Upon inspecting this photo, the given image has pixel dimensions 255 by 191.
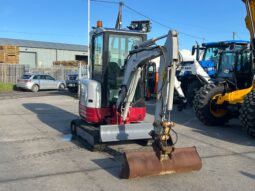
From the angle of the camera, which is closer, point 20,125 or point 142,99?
point 142,99

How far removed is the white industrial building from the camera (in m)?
55.7

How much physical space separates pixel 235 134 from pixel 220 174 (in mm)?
4063

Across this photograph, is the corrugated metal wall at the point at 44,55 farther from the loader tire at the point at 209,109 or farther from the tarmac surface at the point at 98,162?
the tarmac surface at the point at 98,162

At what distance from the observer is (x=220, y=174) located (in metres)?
6.35

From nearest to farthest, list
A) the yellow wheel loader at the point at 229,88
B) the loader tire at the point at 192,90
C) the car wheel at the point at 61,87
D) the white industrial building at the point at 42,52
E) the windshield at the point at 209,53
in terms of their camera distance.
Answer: the yellow wheel loader at the point at 229,88 < the loader tire at the point at 192,90 < the windshield at the point at 209,53 < the car wheel at the point at 61,87 < the white industrial building at the point at 42,52

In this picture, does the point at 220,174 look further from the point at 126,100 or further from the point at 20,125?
the point at 20,125

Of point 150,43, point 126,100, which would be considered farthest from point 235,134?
point 150,43

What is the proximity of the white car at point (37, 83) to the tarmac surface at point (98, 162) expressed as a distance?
621 inches

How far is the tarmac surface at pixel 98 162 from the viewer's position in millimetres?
5746

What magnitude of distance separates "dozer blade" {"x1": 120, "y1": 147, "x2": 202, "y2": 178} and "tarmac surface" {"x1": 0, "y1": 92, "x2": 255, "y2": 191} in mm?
103

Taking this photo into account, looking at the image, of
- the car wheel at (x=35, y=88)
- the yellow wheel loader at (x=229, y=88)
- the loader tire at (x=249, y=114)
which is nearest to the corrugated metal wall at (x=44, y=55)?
the car wheel at (x=35, y=88)

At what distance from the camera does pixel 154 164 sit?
6023 mm

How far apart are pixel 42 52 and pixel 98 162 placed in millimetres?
52716

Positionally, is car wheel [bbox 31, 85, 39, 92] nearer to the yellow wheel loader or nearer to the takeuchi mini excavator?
the yellow wheel loader
